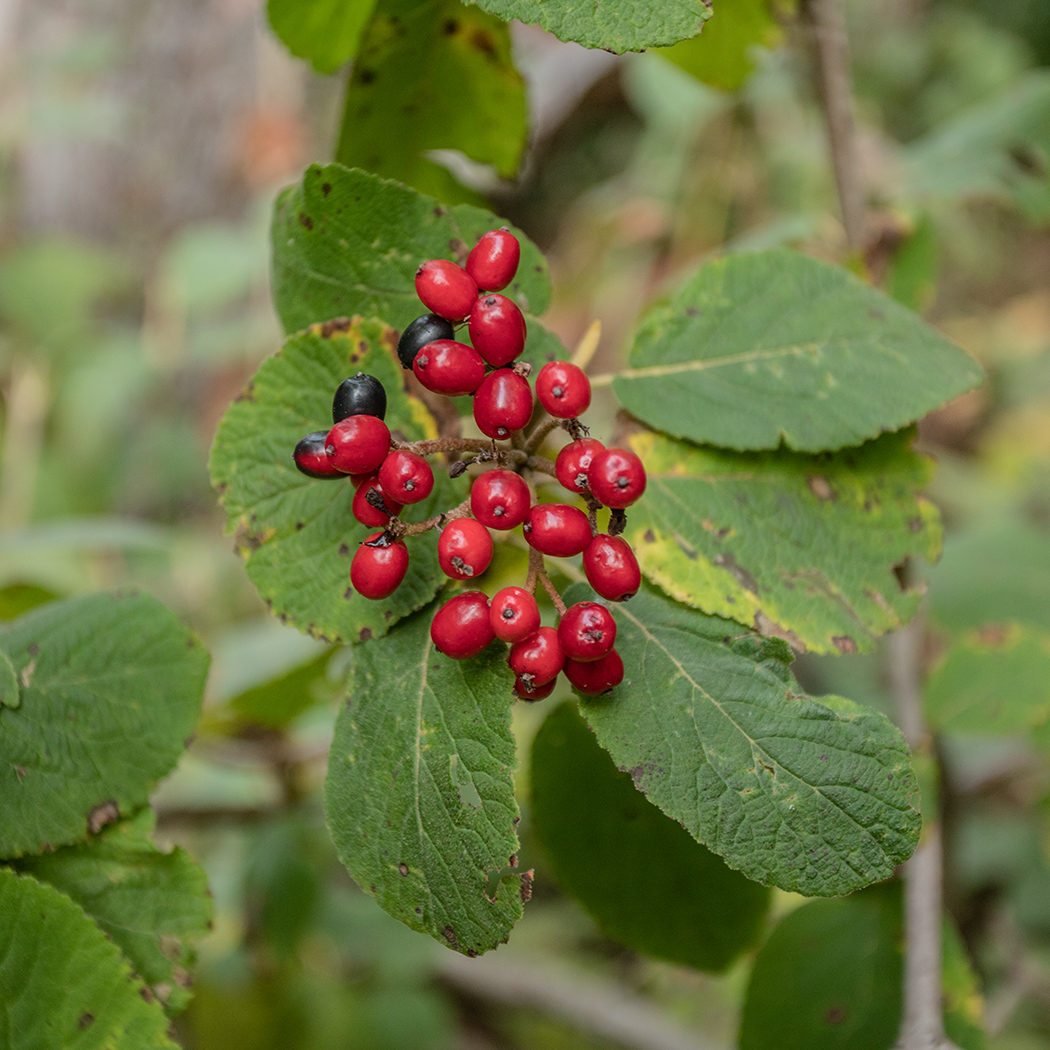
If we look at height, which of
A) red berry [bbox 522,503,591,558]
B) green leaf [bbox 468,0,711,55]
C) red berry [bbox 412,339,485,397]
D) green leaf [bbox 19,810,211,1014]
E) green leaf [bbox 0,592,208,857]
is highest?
green leaf [bbox 468,0,711,55]

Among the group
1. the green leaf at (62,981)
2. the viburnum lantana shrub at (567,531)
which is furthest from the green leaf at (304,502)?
the green leaf at (62,981)

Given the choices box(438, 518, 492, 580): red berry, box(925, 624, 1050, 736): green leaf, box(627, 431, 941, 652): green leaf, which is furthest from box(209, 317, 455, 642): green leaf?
box(925, 624, 1050, 736): green leaf

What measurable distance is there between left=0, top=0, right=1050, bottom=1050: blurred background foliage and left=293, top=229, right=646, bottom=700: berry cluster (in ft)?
0.92

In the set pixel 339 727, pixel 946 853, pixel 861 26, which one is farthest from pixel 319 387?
pixel 861 26

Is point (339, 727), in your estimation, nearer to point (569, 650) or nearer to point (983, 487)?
point (569, 650)

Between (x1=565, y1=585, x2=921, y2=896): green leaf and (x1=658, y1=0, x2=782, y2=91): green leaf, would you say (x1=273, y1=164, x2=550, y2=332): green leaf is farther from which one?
(x1=658, y1=0, x2=782, y2=91): green leaf

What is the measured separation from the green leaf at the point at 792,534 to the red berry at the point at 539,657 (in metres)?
0.15

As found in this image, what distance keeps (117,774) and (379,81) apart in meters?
0.80

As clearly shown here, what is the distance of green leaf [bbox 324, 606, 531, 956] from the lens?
684 millimetres

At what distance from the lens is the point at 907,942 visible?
105 cm

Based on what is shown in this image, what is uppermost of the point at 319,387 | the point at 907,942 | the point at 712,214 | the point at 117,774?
the point at 319,387

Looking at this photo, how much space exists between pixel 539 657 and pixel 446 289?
0.29 meters

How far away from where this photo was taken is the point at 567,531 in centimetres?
67

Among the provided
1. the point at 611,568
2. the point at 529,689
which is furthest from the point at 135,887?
the point at 611,568
